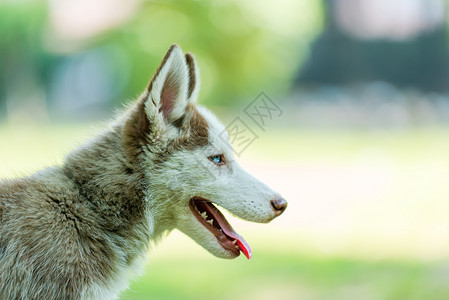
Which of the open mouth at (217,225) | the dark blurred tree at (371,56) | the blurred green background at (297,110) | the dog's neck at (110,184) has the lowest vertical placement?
the dog's neck at (110,184)

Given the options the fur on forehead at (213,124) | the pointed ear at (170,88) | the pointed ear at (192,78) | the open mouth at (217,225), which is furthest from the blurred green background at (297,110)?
the pointed ear at (170,88)

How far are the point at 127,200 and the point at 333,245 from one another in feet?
19.7

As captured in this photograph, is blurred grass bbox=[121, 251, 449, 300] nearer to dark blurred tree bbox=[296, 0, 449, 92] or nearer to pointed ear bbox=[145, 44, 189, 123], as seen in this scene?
pointed ear bbox=[145, 44, 189, 123]

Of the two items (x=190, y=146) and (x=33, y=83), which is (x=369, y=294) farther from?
(x=33, y=83)

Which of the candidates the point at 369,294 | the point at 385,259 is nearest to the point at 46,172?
the point at 369,294

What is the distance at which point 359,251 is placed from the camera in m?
8.96

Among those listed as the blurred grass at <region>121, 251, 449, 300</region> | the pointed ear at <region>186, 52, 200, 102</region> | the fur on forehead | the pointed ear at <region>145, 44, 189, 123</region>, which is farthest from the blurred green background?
the pointed ear at <region>145, 44, 189, 123</region>

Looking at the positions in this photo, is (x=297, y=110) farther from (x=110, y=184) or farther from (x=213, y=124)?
(x=110, y=184)

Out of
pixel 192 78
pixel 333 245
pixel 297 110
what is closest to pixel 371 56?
pixel 297 110

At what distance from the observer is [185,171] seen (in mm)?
4051

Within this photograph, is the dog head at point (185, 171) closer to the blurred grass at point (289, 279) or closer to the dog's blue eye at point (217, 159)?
the dog's blue eye at point (217, 159)

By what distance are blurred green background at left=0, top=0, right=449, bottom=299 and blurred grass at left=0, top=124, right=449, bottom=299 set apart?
33 millimetres

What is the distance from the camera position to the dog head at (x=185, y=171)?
3.99 m

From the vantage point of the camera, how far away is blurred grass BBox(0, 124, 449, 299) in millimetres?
7266
